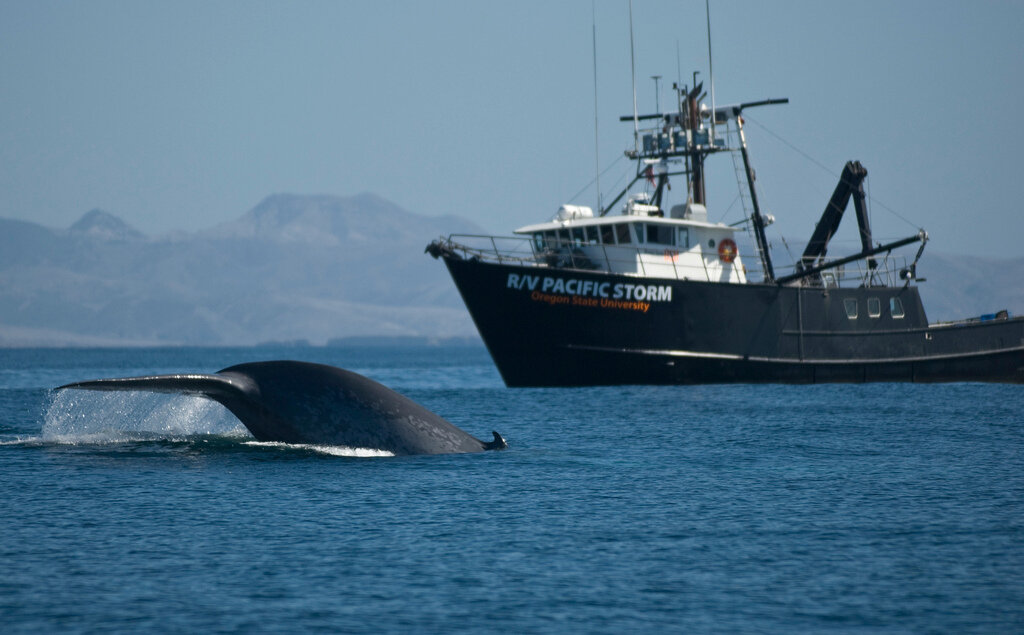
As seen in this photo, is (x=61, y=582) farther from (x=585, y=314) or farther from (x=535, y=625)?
(x=585, y=314)

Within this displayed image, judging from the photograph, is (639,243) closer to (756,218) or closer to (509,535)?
(756,218)

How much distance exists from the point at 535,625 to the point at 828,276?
4449 centimetres

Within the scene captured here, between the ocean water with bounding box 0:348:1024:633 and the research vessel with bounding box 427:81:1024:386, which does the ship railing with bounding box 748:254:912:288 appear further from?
the ocean water with bounding box 0:348:1024:633

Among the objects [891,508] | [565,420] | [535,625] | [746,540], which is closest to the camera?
[535,625]

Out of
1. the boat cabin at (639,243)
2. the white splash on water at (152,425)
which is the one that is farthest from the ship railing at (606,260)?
the white splash on water at (152,425)

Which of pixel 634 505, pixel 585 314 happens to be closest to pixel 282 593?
pixel 634 505

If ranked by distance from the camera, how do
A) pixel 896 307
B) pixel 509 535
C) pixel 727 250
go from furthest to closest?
pixel 896 307 < pixel 727 250 < pixel 509 535

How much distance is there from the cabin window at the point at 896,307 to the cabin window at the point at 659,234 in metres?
10.7

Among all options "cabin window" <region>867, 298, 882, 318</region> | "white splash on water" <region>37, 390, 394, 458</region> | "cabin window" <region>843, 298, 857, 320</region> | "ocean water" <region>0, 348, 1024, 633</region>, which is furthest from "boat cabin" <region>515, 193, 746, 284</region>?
"ocean water" <region>0, 348, 1024, 633</region>

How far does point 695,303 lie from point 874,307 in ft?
32.6

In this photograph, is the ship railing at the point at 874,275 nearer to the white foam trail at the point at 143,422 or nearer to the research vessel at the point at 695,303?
the research vessel at the point at 695,303

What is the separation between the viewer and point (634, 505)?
17031mm

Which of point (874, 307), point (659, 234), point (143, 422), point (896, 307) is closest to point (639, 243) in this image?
point (659, 234)

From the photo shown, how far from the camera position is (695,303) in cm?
4616
